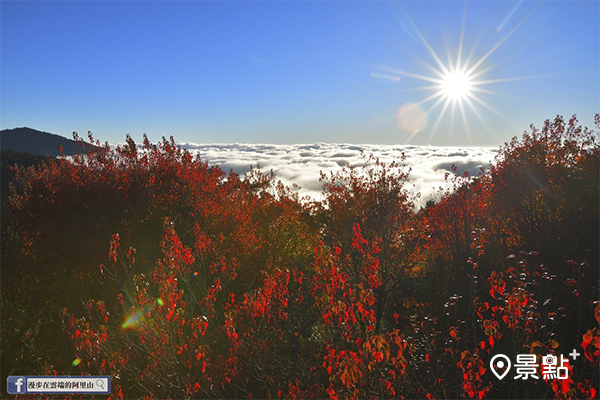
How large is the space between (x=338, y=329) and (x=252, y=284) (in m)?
13.1

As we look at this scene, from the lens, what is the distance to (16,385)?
31.4 feet

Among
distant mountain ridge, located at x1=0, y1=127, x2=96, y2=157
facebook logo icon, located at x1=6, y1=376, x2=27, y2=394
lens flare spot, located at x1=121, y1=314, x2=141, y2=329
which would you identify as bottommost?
facebook logo icon, located at x1=6, y1=376, x2=27, y2=394

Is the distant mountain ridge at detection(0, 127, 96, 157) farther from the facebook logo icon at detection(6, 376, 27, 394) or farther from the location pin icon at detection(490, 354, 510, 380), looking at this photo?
the location pin icon at detection(490, 354, 510, 380)

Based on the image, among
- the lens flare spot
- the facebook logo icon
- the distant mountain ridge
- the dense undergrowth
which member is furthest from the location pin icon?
the distant mountain ridge

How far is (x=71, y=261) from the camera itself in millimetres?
16047

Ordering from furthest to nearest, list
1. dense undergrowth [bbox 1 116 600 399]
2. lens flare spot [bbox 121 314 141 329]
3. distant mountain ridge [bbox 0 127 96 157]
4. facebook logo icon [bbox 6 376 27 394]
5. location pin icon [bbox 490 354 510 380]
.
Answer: distant mountain ridge [bbox 0 127 96 157]
dense undergrowth [bbox 1 116 600 399]
facebook logo icon [bbox 6 376 27 394]
lens flare spot [bbox 121 314 141 329]
location pin icon [bbox 490 354 510 380]

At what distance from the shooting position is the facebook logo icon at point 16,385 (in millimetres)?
9328

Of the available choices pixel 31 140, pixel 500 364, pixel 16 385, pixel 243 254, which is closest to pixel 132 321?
pixel 16 385

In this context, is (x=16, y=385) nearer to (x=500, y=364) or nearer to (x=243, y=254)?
(x=243, y=254)

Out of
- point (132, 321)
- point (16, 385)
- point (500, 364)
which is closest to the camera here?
point (500, 364)

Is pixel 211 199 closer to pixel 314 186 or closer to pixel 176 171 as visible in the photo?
pixel 176 171

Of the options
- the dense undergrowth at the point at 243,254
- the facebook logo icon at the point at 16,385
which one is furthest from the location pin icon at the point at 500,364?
the facebook logo icon at the point at 16,385

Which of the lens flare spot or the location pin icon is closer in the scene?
the location pin icon

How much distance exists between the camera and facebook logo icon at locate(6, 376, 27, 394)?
933 centimetres
